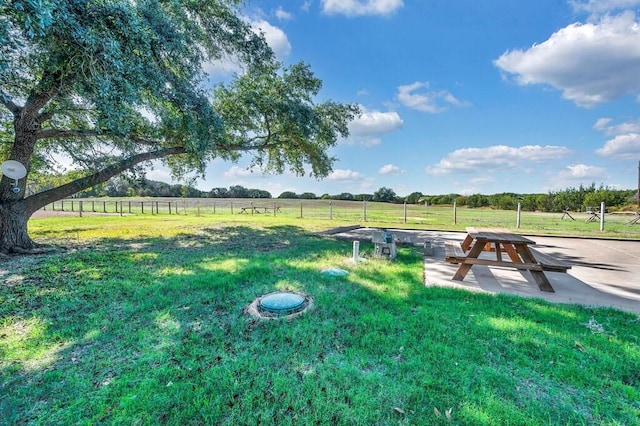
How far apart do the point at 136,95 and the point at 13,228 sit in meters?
4.59

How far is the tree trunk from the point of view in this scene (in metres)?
5.76

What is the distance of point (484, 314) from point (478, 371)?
3.56 ft

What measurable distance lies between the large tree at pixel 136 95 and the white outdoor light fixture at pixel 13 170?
53 cm

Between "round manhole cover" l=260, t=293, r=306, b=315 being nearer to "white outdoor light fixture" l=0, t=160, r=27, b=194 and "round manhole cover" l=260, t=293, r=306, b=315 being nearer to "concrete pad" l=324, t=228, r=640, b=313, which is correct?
"concrete pad" l=324, t=228, r=640, b=313

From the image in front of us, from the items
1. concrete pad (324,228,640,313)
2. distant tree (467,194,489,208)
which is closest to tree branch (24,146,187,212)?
concrete pad (324,228,640,313)

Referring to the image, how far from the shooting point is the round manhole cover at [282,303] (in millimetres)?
2830

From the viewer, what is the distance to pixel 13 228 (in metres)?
5.87

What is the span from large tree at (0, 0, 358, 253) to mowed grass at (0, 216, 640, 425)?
9.56 ft

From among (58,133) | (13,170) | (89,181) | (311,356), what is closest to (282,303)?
(311,356)

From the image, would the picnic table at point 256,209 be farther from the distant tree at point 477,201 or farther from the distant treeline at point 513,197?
the distant tree at point 477,201

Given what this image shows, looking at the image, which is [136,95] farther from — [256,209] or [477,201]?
[477,201]

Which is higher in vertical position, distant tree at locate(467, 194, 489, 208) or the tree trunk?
distant tree at locate(467, 194, 489, 208)

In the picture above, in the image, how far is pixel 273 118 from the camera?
9398 mm

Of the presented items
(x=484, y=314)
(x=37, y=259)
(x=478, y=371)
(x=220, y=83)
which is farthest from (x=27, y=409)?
(x=220, y=83)
